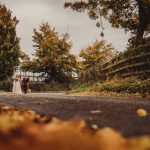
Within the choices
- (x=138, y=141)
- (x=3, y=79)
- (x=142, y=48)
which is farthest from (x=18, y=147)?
(x=3, y=79)

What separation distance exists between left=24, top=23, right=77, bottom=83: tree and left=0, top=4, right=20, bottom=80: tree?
226 cm

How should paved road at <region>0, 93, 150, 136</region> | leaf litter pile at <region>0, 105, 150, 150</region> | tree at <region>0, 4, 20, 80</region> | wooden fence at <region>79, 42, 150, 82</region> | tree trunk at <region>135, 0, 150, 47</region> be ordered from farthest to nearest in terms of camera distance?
tree at <region>0, 4, 20, 80</region> → tree trunk at <region>135, 0, 150, 47</region> → wooden fence at <region>79, 42, 150, 82</region> → paved road at <region>0, 93, 150, 136</region> → leaf litter pile at <region>0, 105, 150, 150</region>

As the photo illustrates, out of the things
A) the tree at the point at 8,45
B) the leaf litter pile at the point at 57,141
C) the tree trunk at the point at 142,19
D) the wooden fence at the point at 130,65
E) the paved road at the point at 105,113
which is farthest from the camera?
the tree at the point at 8,45

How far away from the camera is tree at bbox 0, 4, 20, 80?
4934cm

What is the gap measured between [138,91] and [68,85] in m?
37.1

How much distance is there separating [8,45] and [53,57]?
5500 millimetres

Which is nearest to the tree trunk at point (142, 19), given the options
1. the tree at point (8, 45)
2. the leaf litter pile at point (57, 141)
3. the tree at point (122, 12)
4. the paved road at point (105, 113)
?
the tree at point (122, 12)

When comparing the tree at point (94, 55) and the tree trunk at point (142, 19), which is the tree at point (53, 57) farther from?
the tree trunk at point (142, 19)

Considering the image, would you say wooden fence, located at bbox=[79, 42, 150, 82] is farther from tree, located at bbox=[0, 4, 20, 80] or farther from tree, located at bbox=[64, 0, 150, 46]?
tree, located at bbox=[0, 4, 20, 80]

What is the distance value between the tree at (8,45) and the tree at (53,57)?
7.42 feet

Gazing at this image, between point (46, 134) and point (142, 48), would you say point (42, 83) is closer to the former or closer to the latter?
point (142, 48)

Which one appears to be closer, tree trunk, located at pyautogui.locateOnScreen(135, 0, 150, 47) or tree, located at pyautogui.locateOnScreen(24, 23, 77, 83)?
tree trunk, located at pyautogui.locateOnScreen(135, 0, 150, 47)

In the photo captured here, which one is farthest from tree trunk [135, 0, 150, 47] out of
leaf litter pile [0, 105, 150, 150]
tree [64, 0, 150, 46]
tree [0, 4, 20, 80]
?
tree [0, 4, 20, 80]

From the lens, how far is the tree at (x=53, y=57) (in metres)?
51.5
